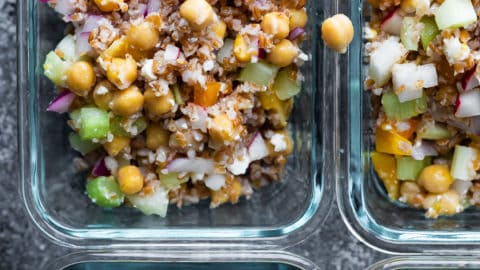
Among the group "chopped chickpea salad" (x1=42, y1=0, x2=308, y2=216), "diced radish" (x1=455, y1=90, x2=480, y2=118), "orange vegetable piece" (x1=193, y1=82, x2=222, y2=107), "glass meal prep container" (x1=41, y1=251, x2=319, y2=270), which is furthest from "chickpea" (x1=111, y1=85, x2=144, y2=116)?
Answer: "diced radish" (x1=455, y1=90, x2=480, y2=118)

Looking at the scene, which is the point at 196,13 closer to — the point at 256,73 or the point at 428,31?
the point at 256,73

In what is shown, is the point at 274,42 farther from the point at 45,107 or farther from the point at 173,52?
the point at 45,107

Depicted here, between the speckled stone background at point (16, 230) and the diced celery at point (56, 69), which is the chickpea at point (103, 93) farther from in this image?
the speckled stone background at point (16, 230)

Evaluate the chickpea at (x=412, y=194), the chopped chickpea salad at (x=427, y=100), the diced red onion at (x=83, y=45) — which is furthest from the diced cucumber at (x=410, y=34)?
the diced red onion at (x=83, y=45)

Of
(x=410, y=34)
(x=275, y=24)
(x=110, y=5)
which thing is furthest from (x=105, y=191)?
(x=410, y=34)

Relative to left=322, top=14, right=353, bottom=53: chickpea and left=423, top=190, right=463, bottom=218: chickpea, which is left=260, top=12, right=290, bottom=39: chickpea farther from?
left=423, top=190, right=463, bottom=218: chickpea

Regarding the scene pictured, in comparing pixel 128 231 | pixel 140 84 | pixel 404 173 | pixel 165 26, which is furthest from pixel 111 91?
pixel 404 173

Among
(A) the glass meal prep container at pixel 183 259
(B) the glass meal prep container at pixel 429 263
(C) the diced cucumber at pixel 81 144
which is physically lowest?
(A) the glass meal prep container at pixel 183 259
